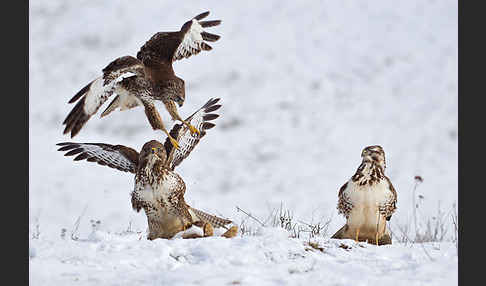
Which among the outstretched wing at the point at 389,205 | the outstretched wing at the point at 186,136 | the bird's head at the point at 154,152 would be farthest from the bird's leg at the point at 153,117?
the outstretched wing at the point at 389,205

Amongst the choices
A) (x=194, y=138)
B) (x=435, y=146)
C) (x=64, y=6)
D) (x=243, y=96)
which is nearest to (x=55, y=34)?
(x=64, y=6)

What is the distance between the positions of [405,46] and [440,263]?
16194mm

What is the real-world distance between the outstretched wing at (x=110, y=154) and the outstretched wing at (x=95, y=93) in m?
0.48

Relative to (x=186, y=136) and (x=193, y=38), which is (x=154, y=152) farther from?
(x=193, y=38)

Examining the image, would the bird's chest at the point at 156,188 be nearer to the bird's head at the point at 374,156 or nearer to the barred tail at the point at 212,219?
the barred tail at the point at 212,219

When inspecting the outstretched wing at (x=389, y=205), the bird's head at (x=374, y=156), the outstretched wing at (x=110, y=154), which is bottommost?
the outstretched wing at (x=389, y=205)

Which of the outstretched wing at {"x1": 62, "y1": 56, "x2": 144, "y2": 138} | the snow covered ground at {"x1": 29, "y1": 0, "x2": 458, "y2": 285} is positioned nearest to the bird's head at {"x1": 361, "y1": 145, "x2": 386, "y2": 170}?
the outstretched wing at {"x1": 62, "y1": 56, "x2": 144, "y2": 138}

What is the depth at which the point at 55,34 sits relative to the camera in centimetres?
2095

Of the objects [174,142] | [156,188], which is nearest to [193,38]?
[174,142]

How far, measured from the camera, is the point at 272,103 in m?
18.8

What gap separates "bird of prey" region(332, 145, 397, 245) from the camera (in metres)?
6.62

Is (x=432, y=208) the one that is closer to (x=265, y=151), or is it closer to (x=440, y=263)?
(x=265, y=151)

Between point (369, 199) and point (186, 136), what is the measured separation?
7.40 feet

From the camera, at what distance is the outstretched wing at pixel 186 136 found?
295 inches
